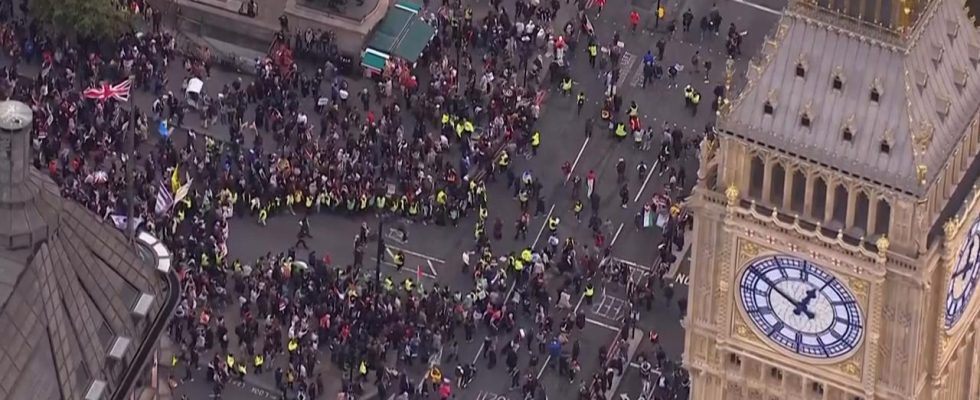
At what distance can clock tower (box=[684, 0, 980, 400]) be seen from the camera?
135 meters

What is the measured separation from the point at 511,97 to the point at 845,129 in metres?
51.8

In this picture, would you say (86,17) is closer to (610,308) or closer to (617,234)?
(617,234)

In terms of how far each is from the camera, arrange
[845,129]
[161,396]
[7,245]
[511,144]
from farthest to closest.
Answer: [511,144] → [845,129] → [161,396] → [7,245]

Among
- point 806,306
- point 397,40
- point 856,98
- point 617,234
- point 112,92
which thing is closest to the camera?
point 856,98

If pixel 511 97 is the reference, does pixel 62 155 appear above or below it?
below

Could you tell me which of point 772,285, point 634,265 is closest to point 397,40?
point 634,265

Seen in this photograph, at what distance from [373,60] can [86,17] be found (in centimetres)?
1458

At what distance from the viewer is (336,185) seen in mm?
178625

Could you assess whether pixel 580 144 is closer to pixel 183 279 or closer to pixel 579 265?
pixel 579 265

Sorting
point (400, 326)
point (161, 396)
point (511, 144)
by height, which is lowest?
point (161, 396)

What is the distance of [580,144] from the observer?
607 feet

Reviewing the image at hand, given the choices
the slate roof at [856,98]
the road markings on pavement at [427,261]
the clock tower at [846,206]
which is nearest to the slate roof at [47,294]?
the slate roof at [856,98]

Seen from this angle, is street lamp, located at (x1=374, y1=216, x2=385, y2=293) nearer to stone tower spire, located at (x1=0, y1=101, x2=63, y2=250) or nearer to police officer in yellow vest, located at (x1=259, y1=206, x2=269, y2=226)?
police officer in yellow vest, located at (x1=259, y1=206, x2=269, y2=226)

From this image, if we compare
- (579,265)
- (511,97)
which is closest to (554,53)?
(511,97)
